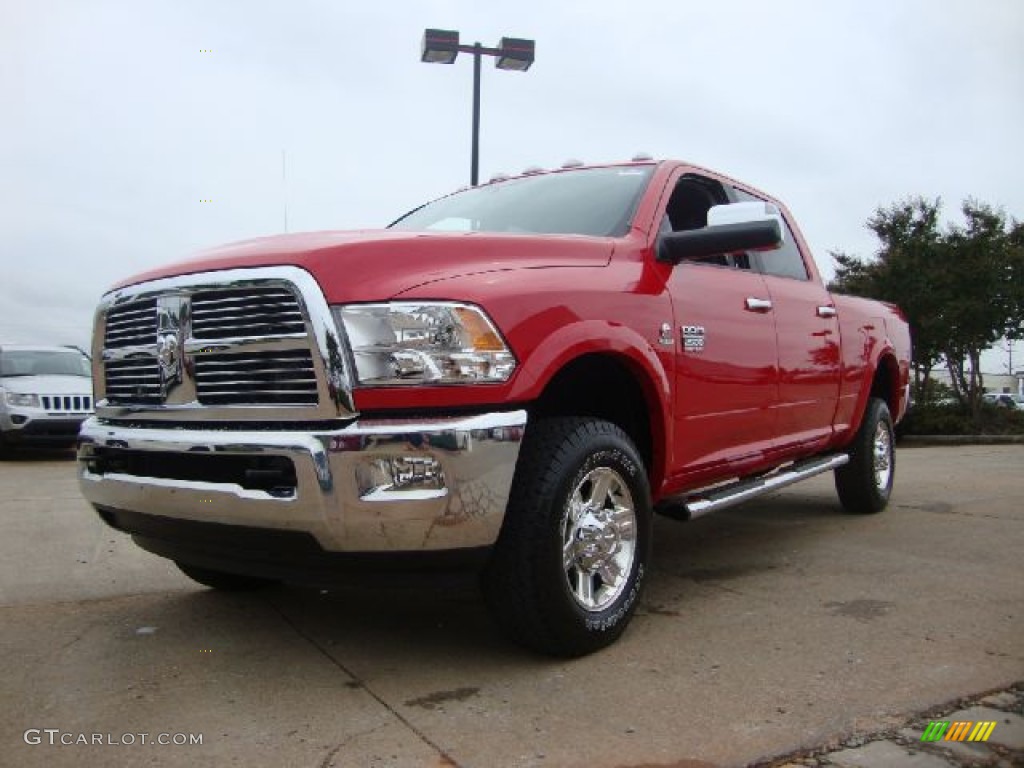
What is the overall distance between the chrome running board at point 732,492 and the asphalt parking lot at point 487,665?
397mm

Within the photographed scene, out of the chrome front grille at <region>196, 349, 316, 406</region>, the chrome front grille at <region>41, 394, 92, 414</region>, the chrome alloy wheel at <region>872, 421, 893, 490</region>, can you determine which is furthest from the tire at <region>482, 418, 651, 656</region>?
the chrome front grille at <region>41, 394, 92, 414</region>

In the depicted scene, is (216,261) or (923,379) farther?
(923,379)

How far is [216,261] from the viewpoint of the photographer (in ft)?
9.71

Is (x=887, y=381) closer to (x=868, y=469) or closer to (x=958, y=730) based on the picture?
(x=868, y=469)

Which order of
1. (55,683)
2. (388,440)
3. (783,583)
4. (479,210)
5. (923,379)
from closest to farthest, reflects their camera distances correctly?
(388,440), (55,683), (783,583), (479,210), (923,379)

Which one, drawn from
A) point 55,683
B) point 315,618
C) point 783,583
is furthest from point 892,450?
point 55,683

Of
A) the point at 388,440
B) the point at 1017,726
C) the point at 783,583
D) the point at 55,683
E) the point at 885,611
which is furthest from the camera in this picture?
the point at 783,583

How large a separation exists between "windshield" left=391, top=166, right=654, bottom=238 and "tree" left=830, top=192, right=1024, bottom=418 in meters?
13.6

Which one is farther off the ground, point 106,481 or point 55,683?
point 106,481

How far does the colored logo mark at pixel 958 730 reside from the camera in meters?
2.34

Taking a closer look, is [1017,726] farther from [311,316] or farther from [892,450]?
[892,450]

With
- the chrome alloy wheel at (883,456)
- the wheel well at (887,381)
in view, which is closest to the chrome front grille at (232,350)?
the chrome alloy wheel at (883,456)

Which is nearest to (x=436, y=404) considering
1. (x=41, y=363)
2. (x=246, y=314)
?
(x=246, y=314)

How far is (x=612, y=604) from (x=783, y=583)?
1.29 m
